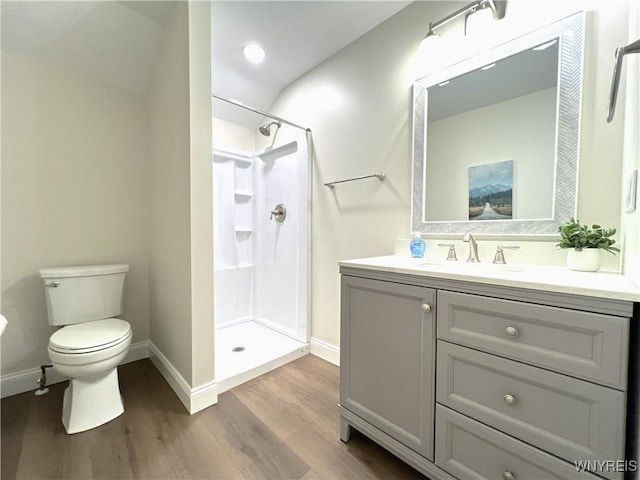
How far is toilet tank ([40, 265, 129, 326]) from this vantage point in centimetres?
159

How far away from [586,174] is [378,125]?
3.56 ft

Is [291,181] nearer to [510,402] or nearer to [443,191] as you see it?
[443,191]

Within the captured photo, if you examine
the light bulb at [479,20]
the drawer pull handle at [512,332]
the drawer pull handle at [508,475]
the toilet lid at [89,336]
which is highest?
the light bulb at [479,20]

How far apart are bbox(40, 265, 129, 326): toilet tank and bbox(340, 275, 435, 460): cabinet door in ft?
5.35

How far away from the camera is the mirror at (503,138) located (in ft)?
3.55

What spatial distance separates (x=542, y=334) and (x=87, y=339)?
201 centimetres

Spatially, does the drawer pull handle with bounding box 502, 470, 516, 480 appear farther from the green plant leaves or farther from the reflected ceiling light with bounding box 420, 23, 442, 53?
the reflected ceiling light with bounding box 420, 23, 442, 53

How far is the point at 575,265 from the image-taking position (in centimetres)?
97

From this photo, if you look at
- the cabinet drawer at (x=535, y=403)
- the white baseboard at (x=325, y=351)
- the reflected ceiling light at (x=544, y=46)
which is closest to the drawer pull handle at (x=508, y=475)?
the cabinet drawer at (x=535, y=403)

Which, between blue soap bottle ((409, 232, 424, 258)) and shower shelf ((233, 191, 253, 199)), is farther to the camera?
shower shelf ((233, 191, 253, 199))

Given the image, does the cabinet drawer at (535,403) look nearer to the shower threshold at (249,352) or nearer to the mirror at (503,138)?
the mirror at (503,138)

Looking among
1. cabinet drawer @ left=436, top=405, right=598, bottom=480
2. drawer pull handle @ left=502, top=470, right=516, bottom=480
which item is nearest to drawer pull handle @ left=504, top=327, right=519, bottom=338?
cabinet drawer @ left=436, top=405, right=598, bottom=480

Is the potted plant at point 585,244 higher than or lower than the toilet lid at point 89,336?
higher

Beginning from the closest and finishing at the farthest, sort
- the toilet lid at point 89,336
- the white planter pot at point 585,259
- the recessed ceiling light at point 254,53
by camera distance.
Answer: the white planter pot at point 585,259 → the toilet lid at point 89,336 → the recessed ceiling light at point 254,53
